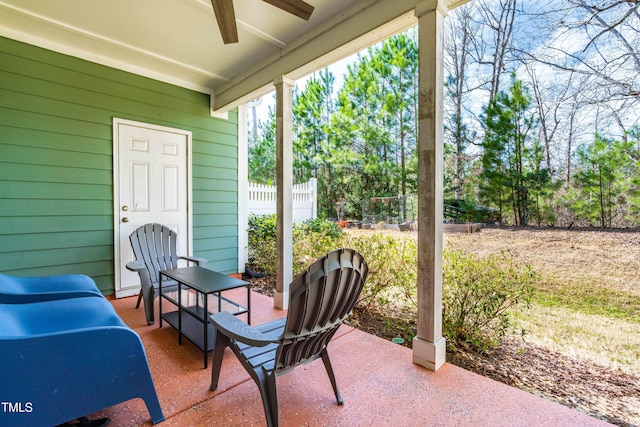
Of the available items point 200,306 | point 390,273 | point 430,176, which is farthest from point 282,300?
point 430,176

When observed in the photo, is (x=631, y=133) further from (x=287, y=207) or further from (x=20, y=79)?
(x=20, y=79)

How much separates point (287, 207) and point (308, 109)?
182 inches

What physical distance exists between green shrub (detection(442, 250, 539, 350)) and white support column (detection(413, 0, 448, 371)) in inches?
18.6

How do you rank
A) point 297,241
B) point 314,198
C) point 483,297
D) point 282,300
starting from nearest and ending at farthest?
point 483,297 → point 282,300 → point 297,241 → point 314,198

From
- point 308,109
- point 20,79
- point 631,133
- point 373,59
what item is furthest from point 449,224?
point 308,109

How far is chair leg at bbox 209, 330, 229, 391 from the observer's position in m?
1.82

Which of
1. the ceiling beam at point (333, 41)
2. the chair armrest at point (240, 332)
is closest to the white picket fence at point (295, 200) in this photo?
→ the ceiling beam at point (333, 41)

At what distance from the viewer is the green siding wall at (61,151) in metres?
2.94

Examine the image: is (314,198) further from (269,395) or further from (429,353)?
(269,395)

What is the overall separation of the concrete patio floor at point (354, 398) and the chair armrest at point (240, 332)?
1.51ft

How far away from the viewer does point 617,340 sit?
2029mm

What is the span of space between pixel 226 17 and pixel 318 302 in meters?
1.91

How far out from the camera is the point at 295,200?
19.2 ft

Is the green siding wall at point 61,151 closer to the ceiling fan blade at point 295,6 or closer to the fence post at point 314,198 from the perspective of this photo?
the ceiling fan blade at point 295,6
